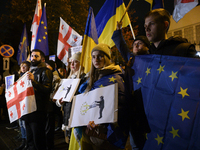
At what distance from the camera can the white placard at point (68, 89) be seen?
2.83 m

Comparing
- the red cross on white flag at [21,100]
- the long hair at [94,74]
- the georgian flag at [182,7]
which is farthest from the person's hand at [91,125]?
the georgian flag at [182,7]

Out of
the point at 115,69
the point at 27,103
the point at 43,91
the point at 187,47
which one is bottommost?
the point at 27,103

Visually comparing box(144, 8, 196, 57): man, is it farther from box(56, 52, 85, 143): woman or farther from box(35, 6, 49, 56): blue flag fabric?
box(35, 6, 49, 56): blue flag fabric

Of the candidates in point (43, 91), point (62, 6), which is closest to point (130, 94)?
point (43, 91)

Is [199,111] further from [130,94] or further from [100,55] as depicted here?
[100,55]

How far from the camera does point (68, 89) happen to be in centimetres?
299

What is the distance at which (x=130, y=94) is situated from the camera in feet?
6.61

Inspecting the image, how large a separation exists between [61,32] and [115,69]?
4808 millimetres

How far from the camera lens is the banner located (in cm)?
175

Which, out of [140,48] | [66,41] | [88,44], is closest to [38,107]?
Result: [88,44]

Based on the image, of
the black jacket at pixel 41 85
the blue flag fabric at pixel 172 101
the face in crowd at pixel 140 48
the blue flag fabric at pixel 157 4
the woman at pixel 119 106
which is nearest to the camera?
the blue flag fabric at pixel 172 101

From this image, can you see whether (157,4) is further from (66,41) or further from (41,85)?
(66,41)

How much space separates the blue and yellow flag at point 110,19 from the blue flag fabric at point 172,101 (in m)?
2.43

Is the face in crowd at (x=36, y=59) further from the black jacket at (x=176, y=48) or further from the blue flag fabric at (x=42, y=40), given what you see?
the black jacket at (x=176, y=48)
